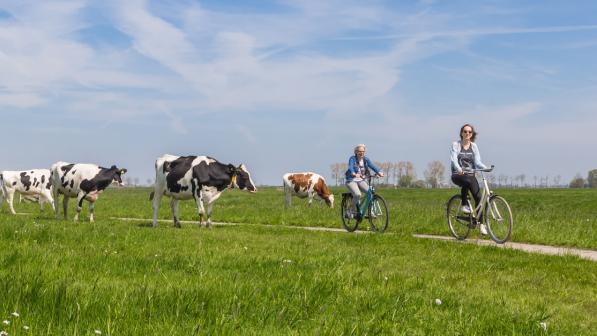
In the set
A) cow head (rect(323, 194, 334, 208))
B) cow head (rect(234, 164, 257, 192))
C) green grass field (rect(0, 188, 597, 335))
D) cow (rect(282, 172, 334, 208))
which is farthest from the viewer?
cow (rect(282, 172, 334, 208))

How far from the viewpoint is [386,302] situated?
19.9ft

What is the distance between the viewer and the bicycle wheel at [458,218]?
1450cm

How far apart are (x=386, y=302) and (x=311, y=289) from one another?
0.83 m

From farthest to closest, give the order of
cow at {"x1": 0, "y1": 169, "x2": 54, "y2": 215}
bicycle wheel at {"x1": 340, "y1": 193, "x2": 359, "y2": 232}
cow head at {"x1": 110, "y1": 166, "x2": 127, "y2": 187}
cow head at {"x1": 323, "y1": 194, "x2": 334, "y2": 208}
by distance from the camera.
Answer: cow head at {"x1": 323, "y1": 194, "x2": 334, "y2": 208}
cow at {"x1": 0, "y1": 169, "x2": 54, "y2": 215}
cow head at {"x1": 110, "y1": 166, "x2": 127, "y2": 187}
bicycle wheel at {"x1": 340, "y1": 193, "x2": 359, "y2": 232}

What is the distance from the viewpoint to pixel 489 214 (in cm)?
1408

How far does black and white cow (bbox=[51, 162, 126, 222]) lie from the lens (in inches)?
815

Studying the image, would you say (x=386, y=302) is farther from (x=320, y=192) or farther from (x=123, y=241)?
(x=320, y=192)

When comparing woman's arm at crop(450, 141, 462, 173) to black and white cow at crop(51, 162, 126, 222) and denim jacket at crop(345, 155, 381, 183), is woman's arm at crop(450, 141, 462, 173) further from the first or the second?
black and white cow at crop(51, 162, 126, 222)

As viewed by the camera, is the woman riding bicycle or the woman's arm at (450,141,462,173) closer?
the woman's arm at (450,141,462,173)

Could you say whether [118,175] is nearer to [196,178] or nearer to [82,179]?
[82,179]

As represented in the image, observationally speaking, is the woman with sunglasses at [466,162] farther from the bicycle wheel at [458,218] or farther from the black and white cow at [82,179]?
the black and white cow at [82,179]

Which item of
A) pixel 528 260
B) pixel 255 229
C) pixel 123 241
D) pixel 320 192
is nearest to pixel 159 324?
pixel 123 241

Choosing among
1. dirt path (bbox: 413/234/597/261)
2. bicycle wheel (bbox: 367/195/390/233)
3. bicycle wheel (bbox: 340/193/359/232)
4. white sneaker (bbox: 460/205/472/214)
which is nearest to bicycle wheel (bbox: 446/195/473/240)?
white sneaker (bbox: 460/205/472/214)

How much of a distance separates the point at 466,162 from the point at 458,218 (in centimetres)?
154
